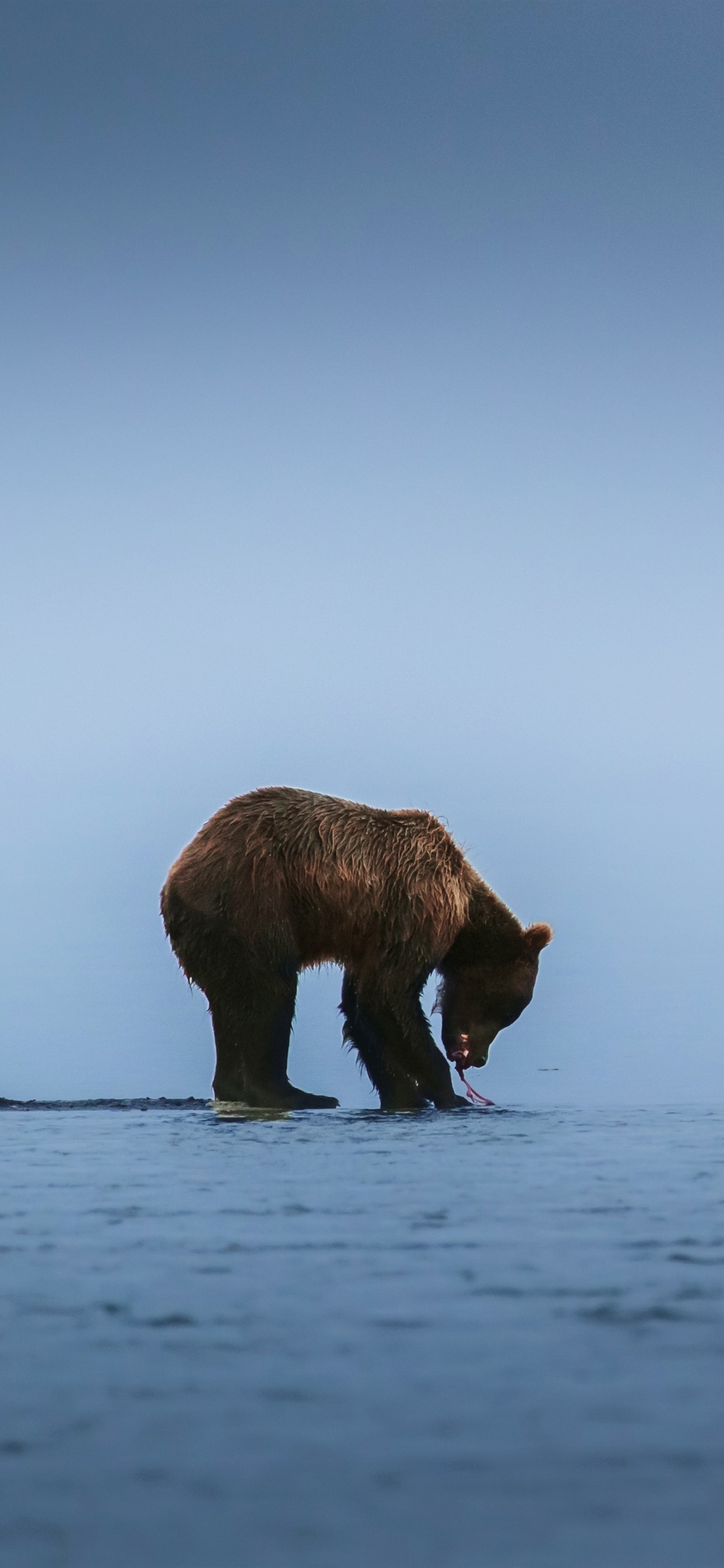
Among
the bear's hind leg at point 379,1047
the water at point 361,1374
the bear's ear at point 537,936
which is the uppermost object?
the bear's ear at point 537,936

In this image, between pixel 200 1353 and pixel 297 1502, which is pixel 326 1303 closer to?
pixel 200 1353

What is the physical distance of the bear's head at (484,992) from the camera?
41.4ft

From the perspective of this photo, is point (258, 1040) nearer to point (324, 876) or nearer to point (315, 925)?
point (315, 925)

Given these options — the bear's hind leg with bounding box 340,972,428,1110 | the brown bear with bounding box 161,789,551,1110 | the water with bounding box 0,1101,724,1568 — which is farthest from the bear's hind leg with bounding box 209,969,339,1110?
the water with bounding box 0,1101,724,1568

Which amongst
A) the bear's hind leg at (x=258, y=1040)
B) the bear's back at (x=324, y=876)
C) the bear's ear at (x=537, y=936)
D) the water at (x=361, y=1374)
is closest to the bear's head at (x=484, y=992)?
the bear's ear at (x=537, y=936)

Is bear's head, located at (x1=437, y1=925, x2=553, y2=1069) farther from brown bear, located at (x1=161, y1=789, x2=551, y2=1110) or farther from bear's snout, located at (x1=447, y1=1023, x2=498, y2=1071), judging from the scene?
brown bear, located at (x1=161, y1=789, x2=551, y2=1110)

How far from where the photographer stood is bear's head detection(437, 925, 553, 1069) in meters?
12.6

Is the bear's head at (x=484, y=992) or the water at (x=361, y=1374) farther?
the bear's head at (x=484, y=992)

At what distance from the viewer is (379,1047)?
11734 millimetres

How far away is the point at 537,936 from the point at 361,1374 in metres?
9.64

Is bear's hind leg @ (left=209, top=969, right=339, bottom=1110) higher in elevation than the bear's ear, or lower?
lower

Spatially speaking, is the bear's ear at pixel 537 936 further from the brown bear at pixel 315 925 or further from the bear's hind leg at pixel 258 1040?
the bear's hind leg at pixel 258 1040

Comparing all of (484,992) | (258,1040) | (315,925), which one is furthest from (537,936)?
(258,1040)

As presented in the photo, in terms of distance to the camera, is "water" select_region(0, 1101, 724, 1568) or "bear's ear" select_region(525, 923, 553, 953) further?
"bear's ear" select_region(525, 923, 553, 953)
